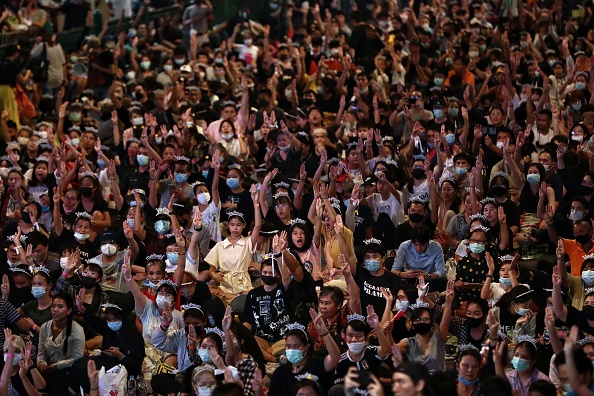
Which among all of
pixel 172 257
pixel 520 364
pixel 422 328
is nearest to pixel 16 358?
pixel 172 257

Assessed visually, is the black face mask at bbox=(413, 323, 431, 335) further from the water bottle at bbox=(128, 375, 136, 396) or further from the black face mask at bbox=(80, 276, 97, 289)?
the black face mask at bbox=(80, 276, 97, 289)

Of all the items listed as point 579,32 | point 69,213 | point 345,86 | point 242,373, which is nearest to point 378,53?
point 345,86

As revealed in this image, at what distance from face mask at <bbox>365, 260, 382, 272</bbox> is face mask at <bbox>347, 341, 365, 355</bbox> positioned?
1752mm

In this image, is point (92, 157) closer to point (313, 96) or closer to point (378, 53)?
point (313, 96)

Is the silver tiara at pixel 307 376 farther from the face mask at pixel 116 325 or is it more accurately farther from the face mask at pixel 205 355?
the face mask at pixel 116 325

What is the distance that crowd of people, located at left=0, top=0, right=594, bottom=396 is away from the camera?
11812 mm

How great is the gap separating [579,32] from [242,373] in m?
13.9

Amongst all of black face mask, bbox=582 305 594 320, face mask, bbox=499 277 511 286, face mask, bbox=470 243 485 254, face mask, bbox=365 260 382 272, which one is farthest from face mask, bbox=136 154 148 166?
black face mask, bbox=582 305 594 320

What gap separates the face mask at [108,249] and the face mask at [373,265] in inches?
117

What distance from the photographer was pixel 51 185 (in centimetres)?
1719

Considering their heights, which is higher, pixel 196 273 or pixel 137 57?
pixel 196 273

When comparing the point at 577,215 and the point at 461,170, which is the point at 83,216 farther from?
the point at 577,215

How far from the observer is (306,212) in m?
15.6

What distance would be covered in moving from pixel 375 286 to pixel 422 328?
1.24m
